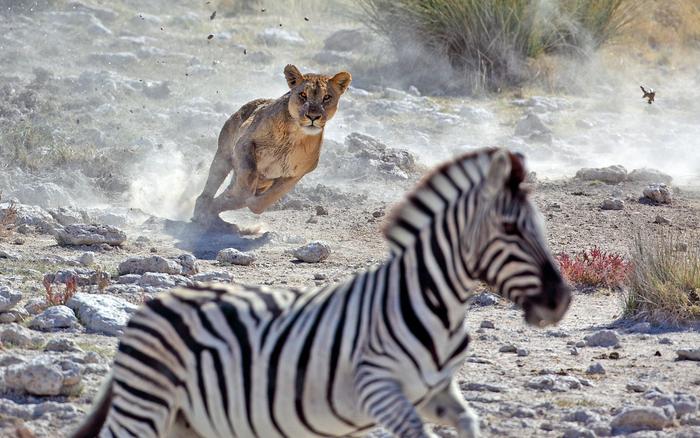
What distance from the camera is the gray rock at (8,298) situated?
8.18 metres

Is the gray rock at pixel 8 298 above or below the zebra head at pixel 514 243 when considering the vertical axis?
below

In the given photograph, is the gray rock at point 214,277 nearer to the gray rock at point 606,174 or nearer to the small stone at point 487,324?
the small stone at point 487,324

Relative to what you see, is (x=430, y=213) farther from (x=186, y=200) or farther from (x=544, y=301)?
(x=186, y=200)

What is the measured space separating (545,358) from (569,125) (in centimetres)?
1179

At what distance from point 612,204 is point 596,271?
149 inches

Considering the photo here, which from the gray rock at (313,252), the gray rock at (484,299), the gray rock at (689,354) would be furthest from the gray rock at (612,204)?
the gray rock at (689,354)

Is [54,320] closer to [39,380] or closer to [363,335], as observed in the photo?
[39,380]

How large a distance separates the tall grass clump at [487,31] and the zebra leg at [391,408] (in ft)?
54.5

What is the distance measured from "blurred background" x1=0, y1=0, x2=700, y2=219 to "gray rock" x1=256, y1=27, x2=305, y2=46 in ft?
0.14

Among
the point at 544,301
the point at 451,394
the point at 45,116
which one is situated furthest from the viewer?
the point at 45,116

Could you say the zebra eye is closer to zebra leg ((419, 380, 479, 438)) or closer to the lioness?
zebra leg ((419, 380, 479, 438))

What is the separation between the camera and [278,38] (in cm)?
2311

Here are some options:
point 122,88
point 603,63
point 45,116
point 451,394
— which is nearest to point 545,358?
point 451,394

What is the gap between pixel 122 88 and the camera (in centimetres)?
1881
